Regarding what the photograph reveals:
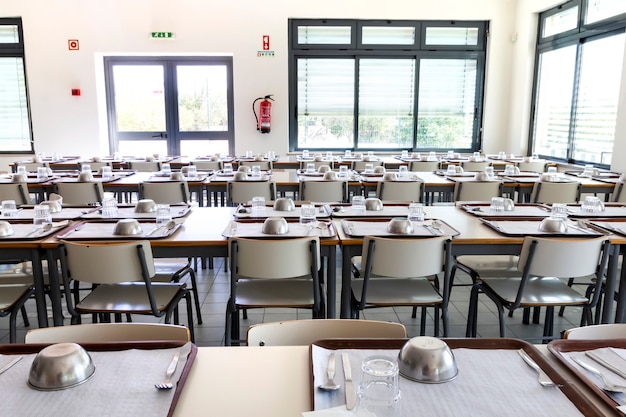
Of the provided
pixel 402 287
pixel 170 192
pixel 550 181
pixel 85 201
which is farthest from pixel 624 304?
pixel 85 201

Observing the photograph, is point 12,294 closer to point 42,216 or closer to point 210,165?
point 42,216

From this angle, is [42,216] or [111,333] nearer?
[111,333]

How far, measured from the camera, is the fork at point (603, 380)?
105 cm

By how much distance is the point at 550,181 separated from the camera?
4801mm

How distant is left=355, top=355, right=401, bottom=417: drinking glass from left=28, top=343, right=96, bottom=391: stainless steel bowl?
0.58 metres

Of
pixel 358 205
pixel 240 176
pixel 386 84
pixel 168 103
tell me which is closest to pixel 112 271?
pixel 358 205

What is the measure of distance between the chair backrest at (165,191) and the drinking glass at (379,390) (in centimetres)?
361

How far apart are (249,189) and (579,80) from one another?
527 cm

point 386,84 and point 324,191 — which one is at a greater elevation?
point 386,84

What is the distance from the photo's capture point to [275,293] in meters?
2.57

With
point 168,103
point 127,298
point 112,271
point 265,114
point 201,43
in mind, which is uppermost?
point 201,43

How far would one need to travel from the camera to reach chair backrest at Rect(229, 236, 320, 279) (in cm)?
232

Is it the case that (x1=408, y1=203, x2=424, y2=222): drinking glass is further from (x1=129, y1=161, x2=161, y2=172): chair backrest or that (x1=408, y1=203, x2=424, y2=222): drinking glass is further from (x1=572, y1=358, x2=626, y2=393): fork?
(x1=129, y1=161, x2=161, y2=172): chair backrest

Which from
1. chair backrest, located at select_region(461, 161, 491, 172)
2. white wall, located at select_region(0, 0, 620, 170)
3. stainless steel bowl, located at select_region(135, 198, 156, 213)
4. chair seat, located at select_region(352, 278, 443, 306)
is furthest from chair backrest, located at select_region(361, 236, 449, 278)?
white wall, located at select_region(0, 0, 620, 170)
